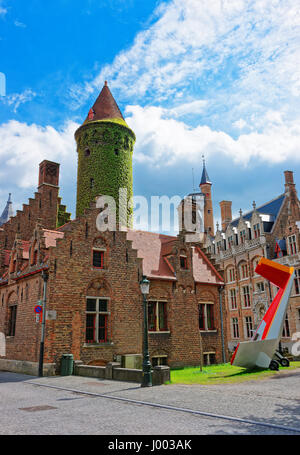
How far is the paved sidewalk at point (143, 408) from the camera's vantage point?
723 centimetres

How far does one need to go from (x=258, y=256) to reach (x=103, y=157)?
22.0 metres

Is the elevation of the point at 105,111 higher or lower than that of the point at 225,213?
higher

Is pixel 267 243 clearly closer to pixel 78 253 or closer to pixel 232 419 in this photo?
pixel 78 253

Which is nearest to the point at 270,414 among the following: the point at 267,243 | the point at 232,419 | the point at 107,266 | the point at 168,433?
the point at 232,419

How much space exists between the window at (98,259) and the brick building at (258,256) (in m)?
19.4

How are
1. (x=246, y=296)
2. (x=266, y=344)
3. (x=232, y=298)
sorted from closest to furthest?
(x=266, y=344) < (x=246, y=296) < (x=232, y=298)

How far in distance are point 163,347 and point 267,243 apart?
23511 millimetres

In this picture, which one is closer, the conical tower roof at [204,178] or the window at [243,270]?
the window at [243,270]

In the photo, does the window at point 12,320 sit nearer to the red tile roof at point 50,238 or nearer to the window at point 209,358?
the red tile roof at point 50,238

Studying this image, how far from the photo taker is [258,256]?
4328cm

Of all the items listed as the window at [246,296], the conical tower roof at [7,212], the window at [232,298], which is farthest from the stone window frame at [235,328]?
the conical tower roof at [7,212]

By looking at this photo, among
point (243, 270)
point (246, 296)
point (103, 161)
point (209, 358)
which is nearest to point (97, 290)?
point (209, 358)

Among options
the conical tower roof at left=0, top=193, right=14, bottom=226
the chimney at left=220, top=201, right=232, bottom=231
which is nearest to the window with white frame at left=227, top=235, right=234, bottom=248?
the chimney at left=220, top=201, right=232, bottom=231

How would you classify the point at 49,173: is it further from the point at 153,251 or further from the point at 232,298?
the point at 232,298
